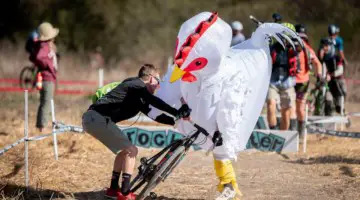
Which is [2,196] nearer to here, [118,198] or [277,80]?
[118,198]

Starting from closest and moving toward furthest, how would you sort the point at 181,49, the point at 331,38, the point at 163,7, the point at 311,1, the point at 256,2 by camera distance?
the point at 181,49 → the point at 331,38 → the point at 311,1 → the point at 256,2 → the point at 163,7

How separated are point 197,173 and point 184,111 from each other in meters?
2.61

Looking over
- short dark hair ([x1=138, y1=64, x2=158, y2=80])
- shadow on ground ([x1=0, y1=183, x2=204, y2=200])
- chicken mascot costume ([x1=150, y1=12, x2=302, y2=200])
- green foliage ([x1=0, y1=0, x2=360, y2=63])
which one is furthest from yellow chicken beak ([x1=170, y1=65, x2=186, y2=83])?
green foliage ([x1=0, y1=0, x2=360, y2=63])

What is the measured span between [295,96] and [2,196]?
6.04 metres

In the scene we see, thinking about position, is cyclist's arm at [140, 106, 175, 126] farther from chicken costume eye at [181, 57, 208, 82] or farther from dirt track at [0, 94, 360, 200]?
dirt track at [0, 94, 360, 200]

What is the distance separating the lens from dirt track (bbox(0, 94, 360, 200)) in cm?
787

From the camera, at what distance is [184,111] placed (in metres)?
6.79

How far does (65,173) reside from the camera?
8.93 metres

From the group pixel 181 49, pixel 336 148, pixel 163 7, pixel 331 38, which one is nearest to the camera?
pixel 181 49

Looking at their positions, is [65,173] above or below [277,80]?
below

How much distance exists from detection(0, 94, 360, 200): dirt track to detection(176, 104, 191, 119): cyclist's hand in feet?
4.41

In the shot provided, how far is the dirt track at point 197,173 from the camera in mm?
7873

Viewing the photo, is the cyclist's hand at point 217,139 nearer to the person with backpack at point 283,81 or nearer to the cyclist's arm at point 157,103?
the cyclist's arm at point 157,103

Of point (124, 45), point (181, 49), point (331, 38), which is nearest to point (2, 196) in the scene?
point (181, 49)
